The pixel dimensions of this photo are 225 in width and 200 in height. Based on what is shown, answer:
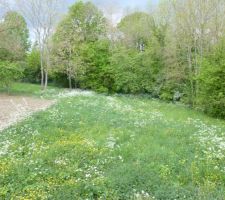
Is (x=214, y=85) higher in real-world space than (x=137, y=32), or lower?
lower

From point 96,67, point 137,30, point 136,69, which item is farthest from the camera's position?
point 137,30

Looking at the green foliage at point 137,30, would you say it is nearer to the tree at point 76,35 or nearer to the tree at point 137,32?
the tree at point 137,32

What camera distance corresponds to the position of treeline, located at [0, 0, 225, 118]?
83.9 feet

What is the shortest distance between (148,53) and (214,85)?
1653cm

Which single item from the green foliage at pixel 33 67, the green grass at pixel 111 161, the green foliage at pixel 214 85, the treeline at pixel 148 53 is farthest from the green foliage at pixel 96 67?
the green grass at pixel 111 161

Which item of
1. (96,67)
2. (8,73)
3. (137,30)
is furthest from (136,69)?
(8,73)

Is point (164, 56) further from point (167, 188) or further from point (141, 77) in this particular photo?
point (167, 188)

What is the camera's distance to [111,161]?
10445 millimetres

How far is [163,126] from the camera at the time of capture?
53.0 feet

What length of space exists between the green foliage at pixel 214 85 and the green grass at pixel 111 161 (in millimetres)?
6912

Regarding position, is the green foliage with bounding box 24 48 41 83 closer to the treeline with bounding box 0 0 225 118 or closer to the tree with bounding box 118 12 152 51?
the treeline with bounding box 0 0 225 118

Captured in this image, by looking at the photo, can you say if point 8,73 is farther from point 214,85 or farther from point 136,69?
point 214,85

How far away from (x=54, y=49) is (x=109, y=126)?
30.3 meters

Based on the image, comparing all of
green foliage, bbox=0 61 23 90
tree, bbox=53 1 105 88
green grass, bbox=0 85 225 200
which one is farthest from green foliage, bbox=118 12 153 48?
green grass, bbox=0 85 225 200
